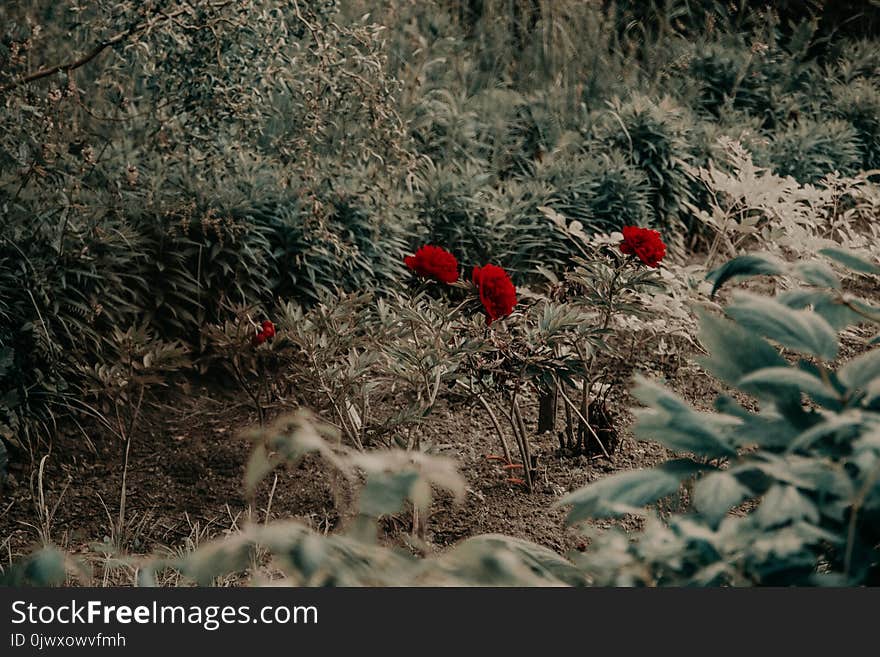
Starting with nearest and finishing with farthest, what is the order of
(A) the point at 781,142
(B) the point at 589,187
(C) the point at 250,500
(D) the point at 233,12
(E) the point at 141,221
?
(C) the point at 250,500
(D) the point at 233,12
(E) the point at 141,221
(B) the point at 589,187
(A) the point at 781,142

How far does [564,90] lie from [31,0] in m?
3.21

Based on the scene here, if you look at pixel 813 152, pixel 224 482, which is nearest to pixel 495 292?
pixel 224 482

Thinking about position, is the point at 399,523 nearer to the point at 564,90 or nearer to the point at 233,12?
the point at 233,12

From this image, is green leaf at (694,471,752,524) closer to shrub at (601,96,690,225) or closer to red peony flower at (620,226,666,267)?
red peony flower at (620,226,666,267)

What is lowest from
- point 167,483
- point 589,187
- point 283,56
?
point 167,483

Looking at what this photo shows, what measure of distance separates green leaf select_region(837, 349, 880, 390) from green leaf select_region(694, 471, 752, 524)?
0.54 ft

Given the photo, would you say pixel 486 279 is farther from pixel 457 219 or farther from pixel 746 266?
pixel 457 219

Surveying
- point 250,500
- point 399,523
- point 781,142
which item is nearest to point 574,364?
point 399,523

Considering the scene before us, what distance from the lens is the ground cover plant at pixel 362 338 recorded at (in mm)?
1122

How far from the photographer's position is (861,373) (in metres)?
1.08

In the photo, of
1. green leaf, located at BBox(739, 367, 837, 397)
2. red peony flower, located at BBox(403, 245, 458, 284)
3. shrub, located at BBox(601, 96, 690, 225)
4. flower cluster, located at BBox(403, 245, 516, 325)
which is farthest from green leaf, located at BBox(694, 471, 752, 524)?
shrub, located at BBox(601, 96, 690, 225)

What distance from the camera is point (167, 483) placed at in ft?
10.4

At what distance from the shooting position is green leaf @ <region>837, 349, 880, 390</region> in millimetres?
1076

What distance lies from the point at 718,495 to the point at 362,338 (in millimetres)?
2089
